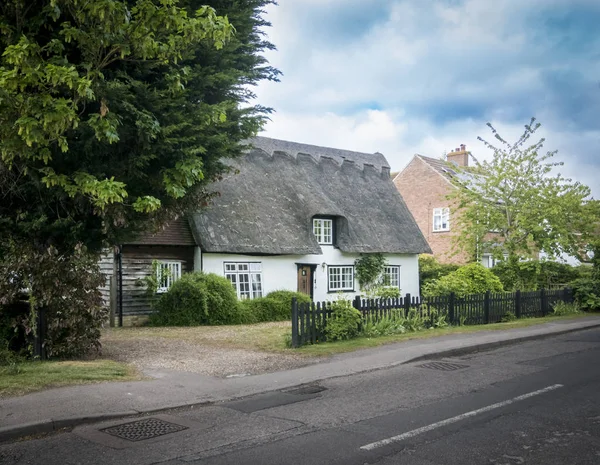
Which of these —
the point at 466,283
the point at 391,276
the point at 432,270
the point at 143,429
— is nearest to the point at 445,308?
the point at 466,283

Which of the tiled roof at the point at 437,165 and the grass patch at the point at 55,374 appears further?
the tiled roof at the point at 437,165

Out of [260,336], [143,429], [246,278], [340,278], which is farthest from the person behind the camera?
[340,278]

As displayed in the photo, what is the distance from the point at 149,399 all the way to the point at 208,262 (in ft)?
48.9

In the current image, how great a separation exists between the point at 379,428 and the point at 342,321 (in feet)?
25.5

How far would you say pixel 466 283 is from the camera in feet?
71.4

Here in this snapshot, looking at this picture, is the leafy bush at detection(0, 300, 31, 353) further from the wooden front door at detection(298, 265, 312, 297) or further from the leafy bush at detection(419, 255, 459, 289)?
the leafy bush at detection(419, 255, 459, 289)

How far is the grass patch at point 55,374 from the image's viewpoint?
8.92m

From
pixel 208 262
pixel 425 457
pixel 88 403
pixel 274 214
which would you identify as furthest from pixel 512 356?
pixel 274 214

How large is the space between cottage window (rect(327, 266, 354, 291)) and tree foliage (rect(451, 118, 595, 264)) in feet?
19.7

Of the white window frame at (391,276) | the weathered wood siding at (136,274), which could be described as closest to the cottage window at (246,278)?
the weathered wood siding at (136,274)

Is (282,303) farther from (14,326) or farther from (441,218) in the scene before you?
(441,218)

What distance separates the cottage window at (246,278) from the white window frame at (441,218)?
19.9m

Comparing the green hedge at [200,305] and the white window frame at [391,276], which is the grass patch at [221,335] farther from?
the white window frame at [391,276]

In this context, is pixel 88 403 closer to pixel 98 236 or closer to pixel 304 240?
pixel 98 236
